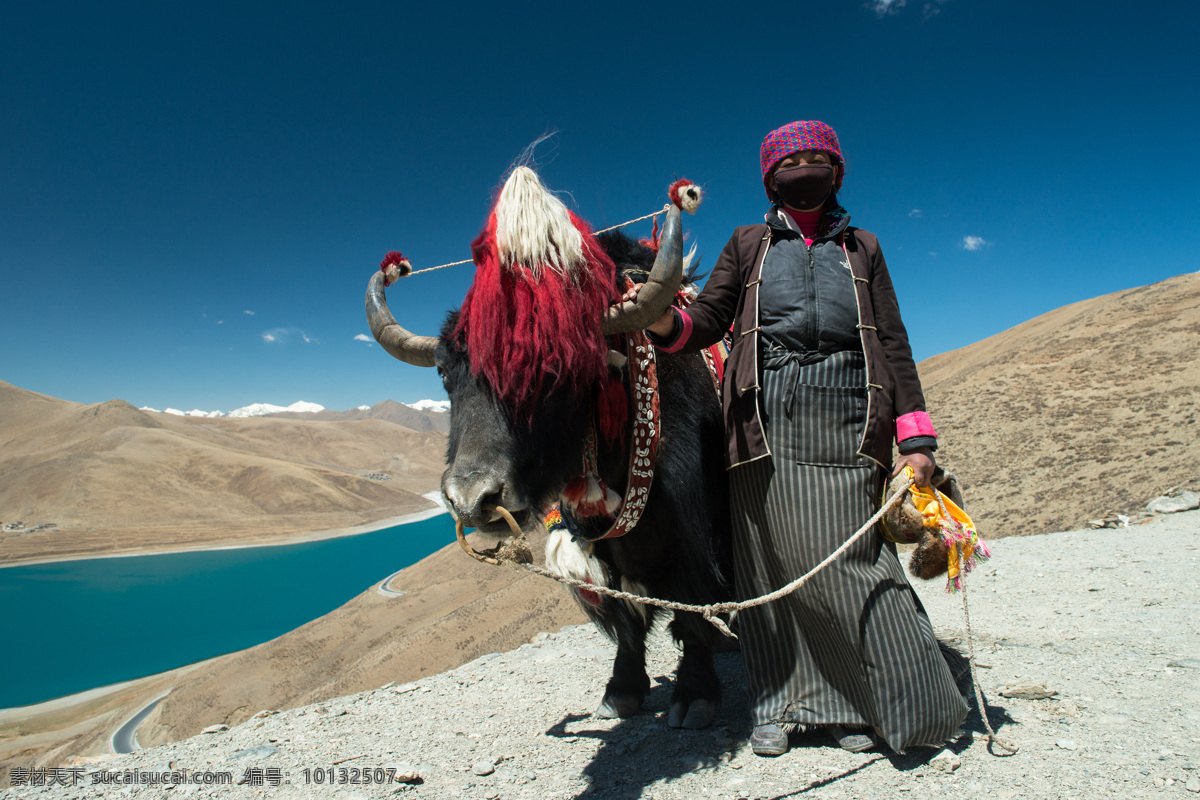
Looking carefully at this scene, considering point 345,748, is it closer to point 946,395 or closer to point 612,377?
point 612,377

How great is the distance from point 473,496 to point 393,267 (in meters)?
1.29

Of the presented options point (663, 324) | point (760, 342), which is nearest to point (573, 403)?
point (663, 324)

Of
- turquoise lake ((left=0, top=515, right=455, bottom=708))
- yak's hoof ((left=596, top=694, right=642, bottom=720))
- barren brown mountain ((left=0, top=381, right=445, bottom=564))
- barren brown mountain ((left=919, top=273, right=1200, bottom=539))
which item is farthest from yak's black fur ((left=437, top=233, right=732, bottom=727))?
barren brown mountain ((left=0, top=381, right=445, bottom=564))

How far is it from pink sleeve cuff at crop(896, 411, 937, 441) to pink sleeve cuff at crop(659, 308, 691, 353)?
81 centimetres

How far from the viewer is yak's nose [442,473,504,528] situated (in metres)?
1.66

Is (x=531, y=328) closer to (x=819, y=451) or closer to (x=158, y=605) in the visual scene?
(x=819, y=451)

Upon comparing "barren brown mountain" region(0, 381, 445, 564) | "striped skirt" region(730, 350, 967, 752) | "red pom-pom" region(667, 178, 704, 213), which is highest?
"barren brown mountain" region(0, 381, 445, 564)

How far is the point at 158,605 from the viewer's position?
37000mm

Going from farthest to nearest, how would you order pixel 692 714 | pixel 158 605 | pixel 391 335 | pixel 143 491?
pixel 143 491, pixel 158 605, pixel 692 714, pixel 391 335

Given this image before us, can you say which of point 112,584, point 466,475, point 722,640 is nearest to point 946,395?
point 722,640

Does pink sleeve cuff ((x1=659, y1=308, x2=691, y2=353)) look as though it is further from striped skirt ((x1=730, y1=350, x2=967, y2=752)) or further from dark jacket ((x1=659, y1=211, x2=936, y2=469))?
striped skirt ((x1=730, y1=350, x2=967, y2=752))

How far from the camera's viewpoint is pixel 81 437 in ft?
246

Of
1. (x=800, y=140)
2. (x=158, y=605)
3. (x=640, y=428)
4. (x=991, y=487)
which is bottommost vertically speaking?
(x=158, y=605)

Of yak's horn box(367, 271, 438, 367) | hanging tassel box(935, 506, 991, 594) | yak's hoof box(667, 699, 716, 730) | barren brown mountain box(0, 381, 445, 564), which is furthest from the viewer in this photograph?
barren brown mountain box(0, 381, 445, 564)
